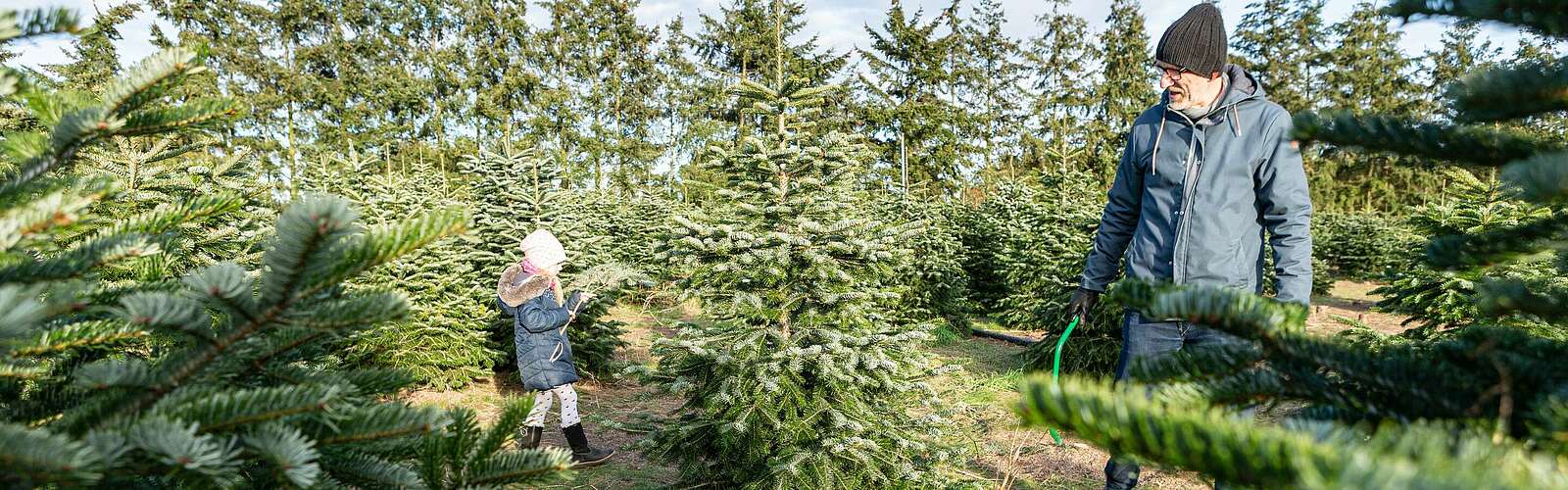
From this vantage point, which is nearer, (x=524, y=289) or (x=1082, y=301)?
(x=1082, y=301)

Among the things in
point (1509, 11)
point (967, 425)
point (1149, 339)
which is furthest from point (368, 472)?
point (967, 425)

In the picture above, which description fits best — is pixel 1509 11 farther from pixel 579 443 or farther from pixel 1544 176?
pixel 579 443

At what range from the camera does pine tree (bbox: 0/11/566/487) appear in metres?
0.81

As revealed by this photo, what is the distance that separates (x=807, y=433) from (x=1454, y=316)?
485cm

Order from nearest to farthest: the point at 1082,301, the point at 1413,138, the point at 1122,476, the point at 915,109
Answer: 1. the point at 1413,138
2. the point at 1122,476
3. the point at 1082,301
4. the point at 915,109

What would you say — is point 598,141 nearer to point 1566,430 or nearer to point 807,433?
point 807,433

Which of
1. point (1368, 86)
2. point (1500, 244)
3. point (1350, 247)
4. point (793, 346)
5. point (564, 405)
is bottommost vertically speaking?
point (564, 405)

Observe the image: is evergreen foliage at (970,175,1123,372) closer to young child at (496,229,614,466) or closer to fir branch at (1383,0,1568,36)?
young child at (496,229,614,466)

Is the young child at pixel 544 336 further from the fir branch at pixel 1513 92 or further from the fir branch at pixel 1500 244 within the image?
the fir branch at pixel 1513 92

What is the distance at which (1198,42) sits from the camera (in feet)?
8.64

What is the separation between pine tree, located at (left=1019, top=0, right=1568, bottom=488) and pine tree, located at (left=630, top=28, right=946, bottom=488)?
244cm

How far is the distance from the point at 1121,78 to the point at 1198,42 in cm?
2228

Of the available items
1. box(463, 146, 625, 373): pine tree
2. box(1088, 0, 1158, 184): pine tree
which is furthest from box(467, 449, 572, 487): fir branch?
box(1088, 0, 1158, 184): pine tree

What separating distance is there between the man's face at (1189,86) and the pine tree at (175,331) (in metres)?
2.65
